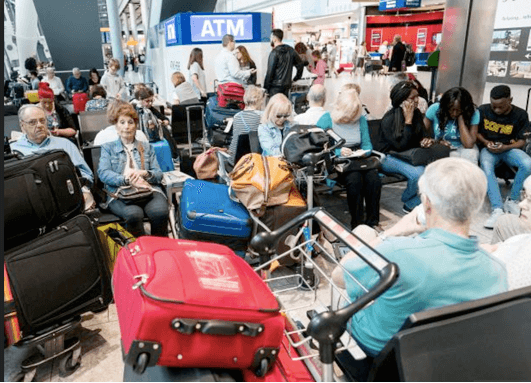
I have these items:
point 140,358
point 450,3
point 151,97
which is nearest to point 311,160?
point 140,358

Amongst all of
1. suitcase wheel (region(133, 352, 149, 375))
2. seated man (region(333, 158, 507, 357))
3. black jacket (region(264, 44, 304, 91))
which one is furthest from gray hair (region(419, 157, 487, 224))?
black jacket (region(264, 44, 304, 91))

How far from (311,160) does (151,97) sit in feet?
11.4

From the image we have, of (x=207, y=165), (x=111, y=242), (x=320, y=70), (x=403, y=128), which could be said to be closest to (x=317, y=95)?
(x=403, y=128)

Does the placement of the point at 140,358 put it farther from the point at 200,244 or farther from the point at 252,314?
the point at 200,244

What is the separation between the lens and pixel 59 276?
2406 millimetres

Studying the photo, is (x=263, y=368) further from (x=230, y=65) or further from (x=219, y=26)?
(x=219, y=26)

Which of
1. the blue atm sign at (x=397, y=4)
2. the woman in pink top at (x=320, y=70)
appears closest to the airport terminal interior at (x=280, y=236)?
the woman in pink top at (x=320, y=70)

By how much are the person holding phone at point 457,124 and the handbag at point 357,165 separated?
0.88 metres

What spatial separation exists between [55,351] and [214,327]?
1562 millimetres

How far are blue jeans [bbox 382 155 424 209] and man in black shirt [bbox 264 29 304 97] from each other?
388cm

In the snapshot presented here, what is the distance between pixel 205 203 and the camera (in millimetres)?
A: 3424

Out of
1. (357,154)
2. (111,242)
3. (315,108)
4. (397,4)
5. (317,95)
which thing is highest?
(397,4)

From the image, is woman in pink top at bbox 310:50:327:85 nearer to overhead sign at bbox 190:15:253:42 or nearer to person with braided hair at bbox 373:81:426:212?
overhead sign at bbox 190:15:253:42

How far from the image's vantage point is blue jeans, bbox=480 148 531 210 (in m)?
4.74
